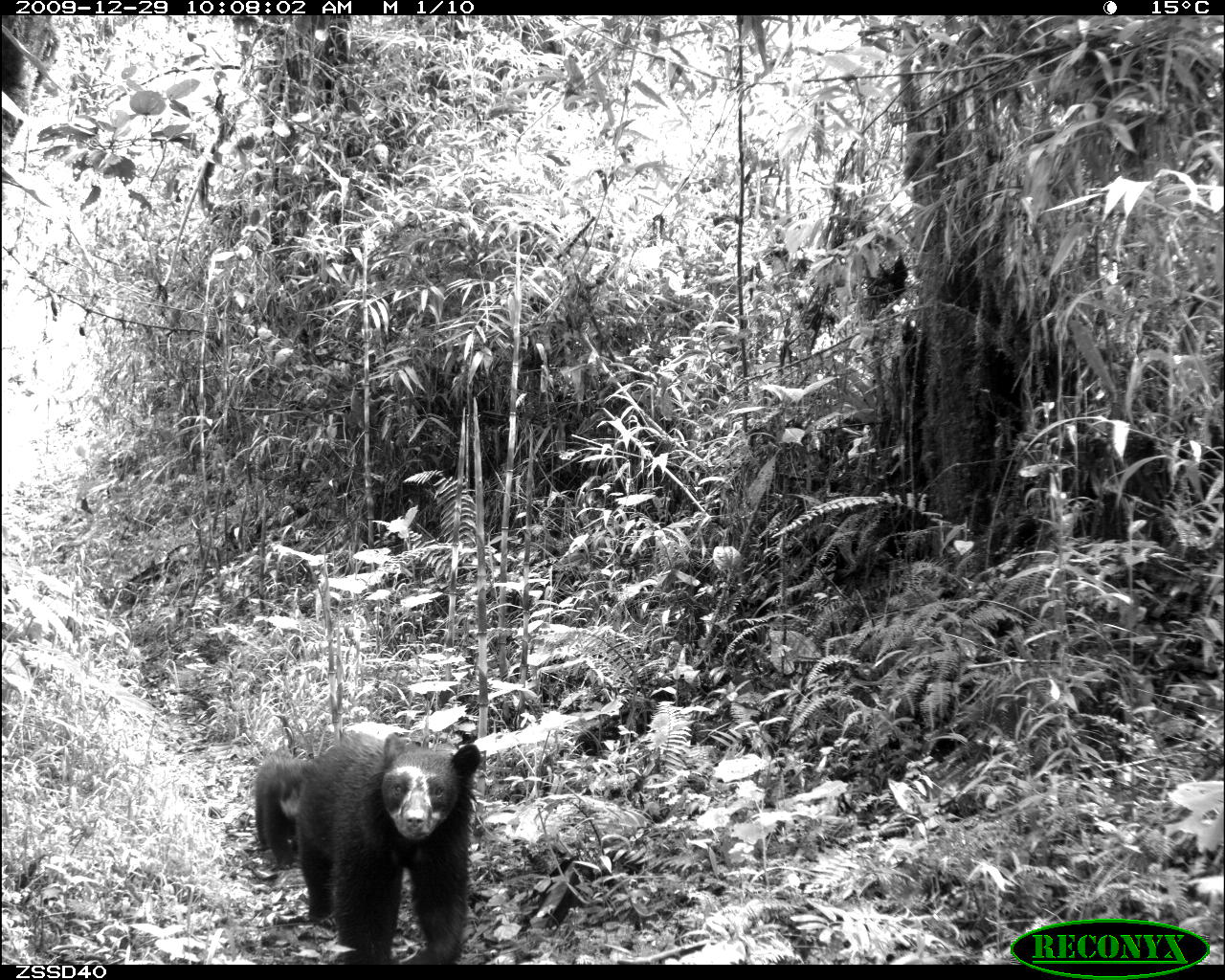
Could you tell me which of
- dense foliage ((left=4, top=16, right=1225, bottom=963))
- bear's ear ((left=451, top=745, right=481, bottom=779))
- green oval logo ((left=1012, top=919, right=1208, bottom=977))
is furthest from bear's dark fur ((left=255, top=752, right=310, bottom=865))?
green oval logo ((left=1012, top=919, right=1208, bottom=977))

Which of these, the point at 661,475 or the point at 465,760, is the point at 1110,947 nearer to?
the point at 465,760

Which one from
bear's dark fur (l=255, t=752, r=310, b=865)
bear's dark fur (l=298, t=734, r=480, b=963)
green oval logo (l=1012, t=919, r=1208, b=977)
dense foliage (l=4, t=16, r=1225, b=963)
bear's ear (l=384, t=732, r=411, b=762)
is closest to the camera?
green oval logo (l=1012, t=919, r=1208, b=977)

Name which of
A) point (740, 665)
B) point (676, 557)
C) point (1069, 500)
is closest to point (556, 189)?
point (676, 557)

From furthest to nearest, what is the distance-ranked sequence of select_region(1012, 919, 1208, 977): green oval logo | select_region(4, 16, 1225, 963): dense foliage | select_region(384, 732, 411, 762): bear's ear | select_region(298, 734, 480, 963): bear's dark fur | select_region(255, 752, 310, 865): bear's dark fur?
select_region(255, 752, 310, 865): bear's dark fur, select_region(384, 732, 411, 762): bear's ear, select_region(4, 16, 1225, 963): dense foliage, select_region(298, 734, 480, 963): bear's dark fur, select_region(1012, 919, 1208, 977): green oval logo

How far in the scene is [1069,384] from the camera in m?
4.80

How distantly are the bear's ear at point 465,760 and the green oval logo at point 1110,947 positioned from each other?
1.88m

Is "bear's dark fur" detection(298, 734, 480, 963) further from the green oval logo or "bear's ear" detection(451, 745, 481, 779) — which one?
the green oval logo

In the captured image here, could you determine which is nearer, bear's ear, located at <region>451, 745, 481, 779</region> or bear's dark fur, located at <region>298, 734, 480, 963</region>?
bear's dark fur, located at <region>298, 734, 480, 963</region>

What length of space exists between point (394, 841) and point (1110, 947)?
7.65 feet

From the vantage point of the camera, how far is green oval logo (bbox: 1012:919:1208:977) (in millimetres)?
2867

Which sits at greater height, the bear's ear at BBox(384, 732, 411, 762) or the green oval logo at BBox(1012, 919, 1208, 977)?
the bear's ear at BBox(384, 732, 411, 762)

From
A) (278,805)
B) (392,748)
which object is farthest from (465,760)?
(278,805)

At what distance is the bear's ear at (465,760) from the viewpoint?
150 inches

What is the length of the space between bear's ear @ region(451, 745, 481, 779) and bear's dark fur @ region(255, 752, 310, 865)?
749mm
